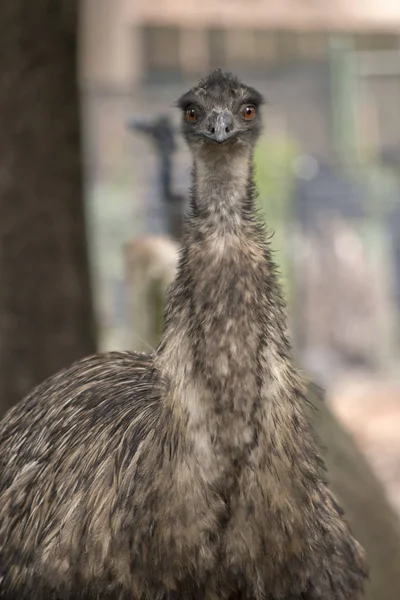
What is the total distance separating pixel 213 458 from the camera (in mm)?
3148

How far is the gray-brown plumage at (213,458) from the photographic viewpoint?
10.3 feet

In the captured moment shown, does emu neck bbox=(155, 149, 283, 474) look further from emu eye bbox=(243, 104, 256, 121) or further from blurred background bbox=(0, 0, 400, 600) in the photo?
blurred background bbox=(0, 0, 400, 600)

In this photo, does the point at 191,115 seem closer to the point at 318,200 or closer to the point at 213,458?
the point at 213,458

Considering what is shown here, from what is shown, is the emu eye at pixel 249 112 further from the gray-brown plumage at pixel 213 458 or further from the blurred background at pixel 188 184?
the blurred background at pixel 188 184

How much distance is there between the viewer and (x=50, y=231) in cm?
710

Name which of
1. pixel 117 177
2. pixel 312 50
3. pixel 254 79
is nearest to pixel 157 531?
pixel 117 177

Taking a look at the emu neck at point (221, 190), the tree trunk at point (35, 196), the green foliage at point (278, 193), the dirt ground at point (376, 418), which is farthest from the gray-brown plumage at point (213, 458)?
the green foliage at point (278, 193)

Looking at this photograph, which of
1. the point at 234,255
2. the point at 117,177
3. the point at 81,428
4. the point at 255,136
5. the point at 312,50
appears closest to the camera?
the point at 234,255

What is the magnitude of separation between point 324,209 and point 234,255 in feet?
30.6

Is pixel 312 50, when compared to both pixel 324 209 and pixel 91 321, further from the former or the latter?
pixel 91 321

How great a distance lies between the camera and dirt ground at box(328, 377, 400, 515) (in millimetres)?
10116

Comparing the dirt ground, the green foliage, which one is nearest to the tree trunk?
the dirt ground

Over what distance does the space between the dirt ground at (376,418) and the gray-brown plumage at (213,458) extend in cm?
601

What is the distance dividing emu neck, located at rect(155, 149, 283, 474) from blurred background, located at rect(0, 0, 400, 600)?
117cm
